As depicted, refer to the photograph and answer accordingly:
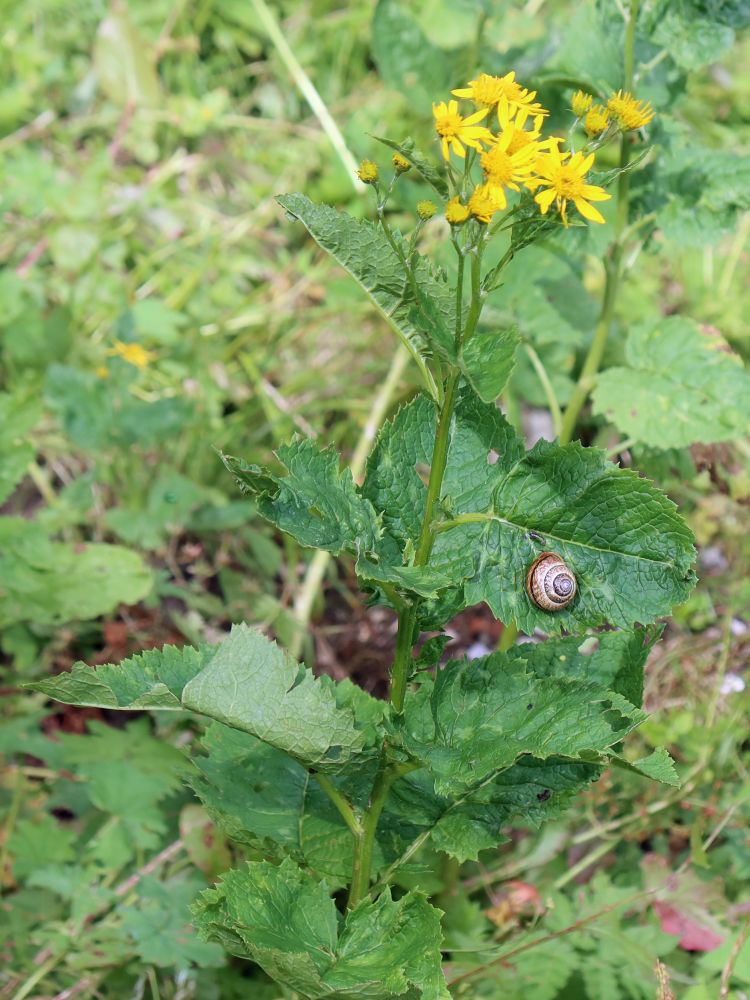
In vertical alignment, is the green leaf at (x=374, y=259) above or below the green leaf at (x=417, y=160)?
below

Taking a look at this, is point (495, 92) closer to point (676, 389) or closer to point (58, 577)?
point (676, 389)


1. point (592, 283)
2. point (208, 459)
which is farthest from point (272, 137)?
point (208, 459)

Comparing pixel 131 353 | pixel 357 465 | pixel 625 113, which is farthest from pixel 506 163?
pixel 131 353

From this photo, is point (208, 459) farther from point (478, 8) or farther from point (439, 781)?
point (439, 781)

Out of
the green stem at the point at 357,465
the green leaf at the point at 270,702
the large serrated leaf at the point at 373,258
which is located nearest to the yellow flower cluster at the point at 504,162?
the large serrated leaf at the point at 373,258

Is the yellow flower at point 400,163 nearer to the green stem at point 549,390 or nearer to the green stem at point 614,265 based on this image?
the green stem at point 614,265

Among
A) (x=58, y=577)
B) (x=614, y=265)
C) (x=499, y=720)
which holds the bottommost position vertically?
(x=58, y=577)
